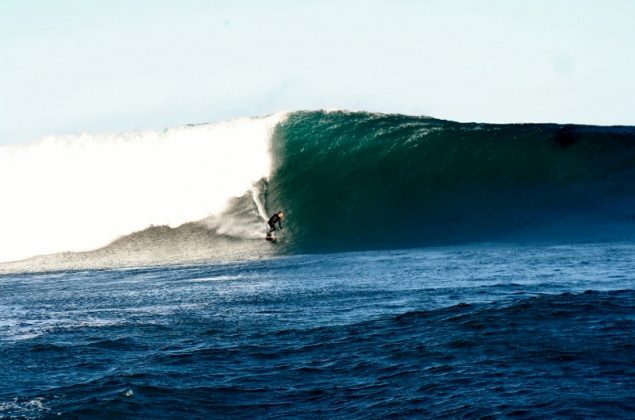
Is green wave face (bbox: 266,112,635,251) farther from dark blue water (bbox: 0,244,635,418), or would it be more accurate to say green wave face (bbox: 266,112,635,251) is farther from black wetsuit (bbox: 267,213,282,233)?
dark blue water (bbox: 0,244,635,418)

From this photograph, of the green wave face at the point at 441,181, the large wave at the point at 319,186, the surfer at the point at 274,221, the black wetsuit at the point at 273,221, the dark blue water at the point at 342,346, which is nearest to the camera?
the dark blue water at the point at 342,346

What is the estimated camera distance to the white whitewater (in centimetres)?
2759

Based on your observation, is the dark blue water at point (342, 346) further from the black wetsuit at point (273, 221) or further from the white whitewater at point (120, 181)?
the white whitewater at point (120, 181)

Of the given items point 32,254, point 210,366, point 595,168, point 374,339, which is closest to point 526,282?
point 374,339

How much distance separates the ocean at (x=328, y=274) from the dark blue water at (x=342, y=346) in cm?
4

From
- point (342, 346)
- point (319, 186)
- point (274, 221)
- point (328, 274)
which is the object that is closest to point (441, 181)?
point (319, 186)

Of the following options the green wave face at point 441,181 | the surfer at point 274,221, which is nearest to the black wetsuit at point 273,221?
the surfer at point 274,221

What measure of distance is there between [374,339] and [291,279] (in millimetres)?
5711

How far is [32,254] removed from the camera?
2708 centimetres

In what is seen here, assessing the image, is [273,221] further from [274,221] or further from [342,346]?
[342,346]

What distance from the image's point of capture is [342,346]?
9.40m

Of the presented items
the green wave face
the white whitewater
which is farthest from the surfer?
the white whitewater

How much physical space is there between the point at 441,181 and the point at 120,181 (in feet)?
37.7

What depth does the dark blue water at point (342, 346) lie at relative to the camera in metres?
7.43
